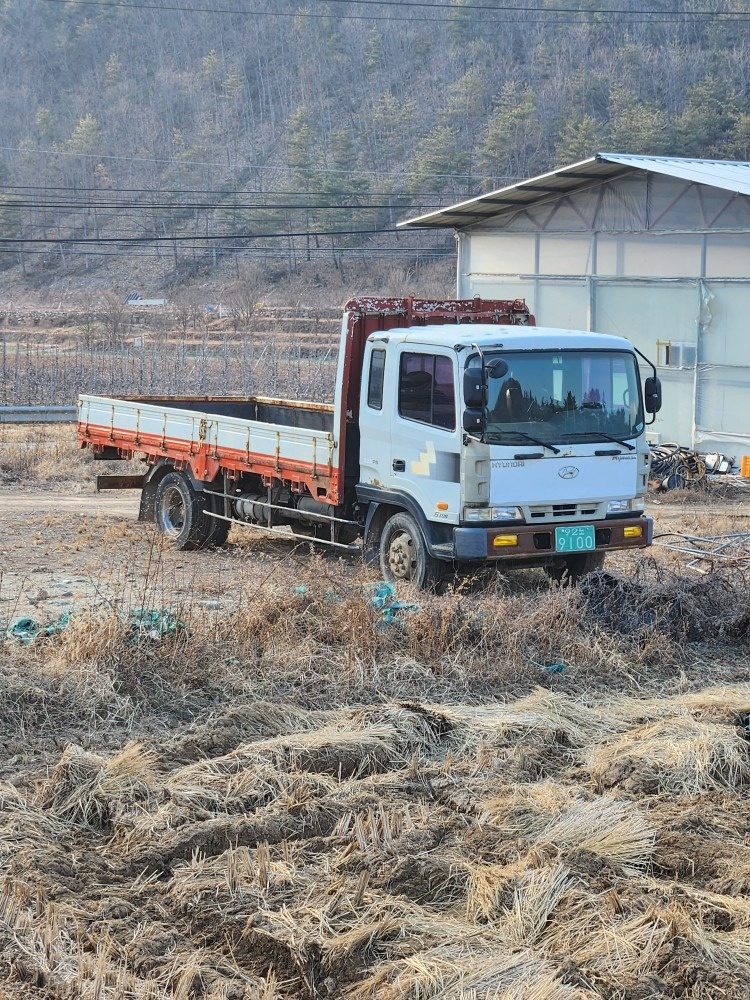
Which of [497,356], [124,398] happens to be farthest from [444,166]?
[497,356]

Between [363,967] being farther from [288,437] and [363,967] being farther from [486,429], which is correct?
[288,437]

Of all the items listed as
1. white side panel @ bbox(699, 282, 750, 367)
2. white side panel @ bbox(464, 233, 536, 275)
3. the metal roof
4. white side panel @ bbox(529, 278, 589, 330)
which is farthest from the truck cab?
white side panel @ bbox(464, 233, 536, 275)

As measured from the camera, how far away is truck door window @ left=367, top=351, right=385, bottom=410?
11578 millimetres

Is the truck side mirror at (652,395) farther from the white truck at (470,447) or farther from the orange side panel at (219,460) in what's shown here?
the orange side panel at (219,460)

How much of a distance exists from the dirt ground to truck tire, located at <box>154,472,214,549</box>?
359 cm

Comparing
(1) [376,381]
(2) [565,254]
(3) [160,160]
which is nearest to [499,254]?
(2) [565,254]

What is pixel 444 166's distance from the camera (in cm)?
6975

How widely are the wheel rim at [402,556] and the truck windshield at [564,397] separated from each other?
53.9 inches

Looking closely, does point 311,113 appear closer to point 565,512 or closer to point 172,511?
point 172,511

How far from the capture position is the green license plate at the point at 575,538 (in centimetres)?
1062

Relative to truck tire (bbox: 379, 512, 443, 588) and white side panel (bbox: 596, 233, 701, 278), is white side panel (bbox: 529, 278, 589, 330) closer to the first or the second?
white side panel (bbox: 596, 233, 701, 278)

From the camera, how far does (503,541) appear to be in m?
10.4

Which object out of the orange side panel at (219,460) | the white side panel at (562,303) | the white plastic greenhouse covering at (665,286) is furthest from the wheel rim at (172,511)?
the white side panel at (562,303)

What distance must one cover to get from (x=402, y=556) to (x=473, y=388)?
184 cm
